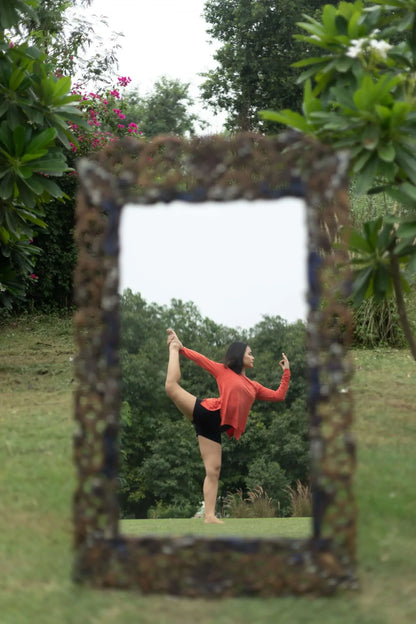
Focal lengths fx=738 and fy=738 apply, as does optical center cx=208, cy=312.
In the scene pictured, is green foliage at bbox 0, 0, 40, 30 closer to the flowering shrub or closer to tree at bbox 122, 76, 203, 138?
the flowering shrub

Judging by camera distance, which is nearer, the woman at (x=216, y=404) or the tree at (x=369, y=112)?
the tree at (x=369, y=112)

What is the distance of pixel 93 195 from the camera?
3.30 m

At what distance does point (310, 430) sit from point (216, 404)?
3.20 meters

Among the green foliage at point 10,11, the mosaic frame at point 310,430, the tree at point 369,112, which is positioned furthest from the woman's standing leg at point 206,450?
the green foliage at point 10,11

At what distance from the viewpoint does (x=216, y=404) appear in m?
6.41

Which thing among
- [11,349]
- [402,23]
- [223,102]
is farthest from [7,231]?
[223,102]

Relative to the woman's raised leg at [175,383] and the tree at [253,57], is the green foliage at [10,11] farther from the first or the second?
the tree at [253,57]

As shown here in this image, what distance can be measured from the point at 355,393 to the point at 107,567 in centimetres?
446

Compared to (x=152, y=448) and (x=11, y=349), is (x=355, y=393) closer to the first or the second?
(x=11, y=349)

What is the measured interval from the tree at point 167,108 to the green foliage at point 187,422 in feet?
76.5

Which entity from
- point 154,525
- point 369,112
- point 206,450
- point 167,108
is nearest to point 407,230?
point 369,112

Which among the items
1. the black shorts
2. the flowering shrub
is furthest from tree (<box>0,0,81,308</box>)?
the flowering shrub

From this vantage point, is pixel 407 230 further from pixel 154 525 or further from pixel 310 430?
pixel 154 525

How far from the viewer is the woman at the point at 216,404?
617 cm
